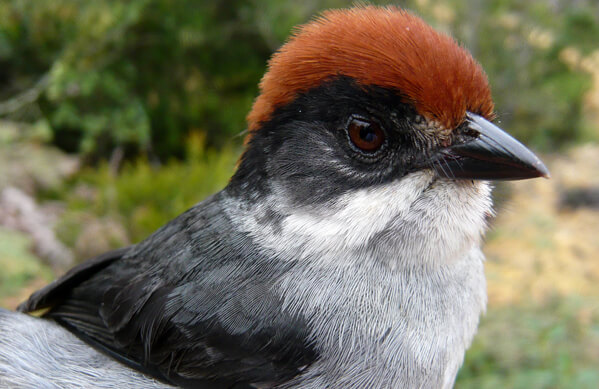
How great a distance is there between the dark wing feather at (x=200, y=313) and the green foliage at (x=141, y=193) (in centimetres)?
218

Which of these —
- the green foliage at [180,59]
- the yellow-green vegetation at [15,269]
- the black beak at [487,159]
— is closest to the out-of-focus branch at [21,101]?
the green foliage at [180,59]

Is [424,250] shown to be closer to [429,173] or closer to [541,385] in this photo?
[429,173]

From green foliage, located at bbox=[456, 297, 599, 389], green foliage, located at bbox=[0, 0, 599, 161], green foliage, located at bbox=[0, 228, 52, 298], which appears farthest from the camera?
green foliage, located at bbox=[0, 0, 599, 161]

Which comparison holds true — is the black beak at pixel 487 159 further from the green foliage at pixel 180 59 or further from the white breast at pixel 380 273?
the green foliage at pixel 180 59

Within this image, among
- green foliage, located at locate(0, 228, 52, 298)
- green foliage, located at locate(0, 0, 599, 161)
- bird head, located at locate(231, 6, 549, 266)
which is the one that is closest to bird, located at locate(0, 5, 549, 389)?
bird head, located at locate(231, 6, 549, 266)

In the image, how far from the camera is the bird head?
1.55 m

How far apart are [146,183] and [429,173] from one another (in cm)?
386

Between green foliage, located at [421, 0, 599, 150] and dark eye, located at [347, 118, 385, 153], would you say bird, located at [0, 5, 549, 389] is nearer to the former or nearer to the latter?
dark eye, located at [347, 118, 385, 153]

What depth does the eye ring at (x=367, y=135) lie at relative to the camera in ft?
5.08

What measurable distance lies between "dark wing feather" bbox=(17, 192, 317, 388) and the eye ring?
490 mm

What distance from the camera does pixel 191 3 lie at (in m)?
5.42

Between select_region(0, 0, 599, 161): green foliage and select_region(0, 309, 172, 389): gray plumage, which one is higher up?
select_region(0, 0, 599, 161): green foliage

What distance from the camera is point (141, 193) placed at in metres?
4.85

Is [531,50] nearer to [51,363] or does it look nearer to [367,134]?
[367,134]
